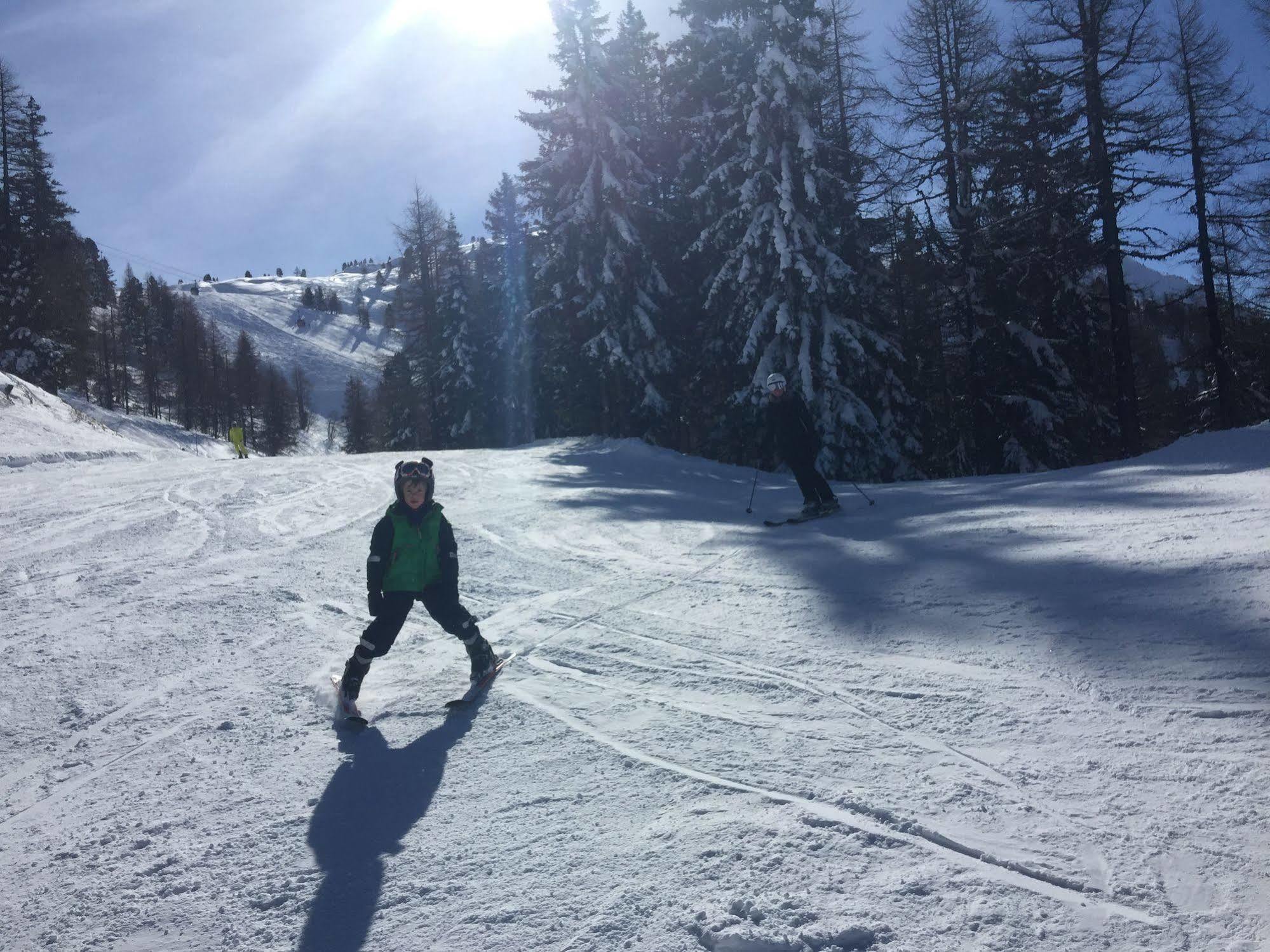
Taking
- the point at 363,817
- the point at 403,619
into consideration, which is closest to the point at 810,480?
the point at 403,619

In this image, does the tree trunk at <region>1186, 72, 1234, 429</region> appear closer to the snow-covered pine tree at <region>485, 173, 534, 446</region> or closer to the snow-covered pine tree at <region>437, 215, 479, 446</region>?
the snow-covered pine tree at <region>485, 173, 534, 446</region>

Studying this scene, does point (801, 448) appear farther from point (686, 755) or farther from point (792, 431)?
point (686, 755)

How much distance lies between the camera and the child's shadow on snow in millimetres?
2721

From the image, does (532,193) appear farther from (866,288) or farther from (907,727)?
(907,727)

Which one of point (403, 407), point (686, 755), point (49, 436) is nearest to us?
point (686, 755)

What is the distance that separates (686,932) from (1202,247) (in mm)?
22243

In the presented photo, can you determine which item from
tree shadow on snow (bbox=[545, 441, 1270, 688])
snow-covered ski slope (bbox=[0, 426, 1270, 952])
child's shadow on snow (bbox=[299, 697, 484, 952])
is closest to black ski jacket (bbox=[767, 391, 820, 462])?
tree shadow on snow (bbox=[545, 441, 1270, 688])

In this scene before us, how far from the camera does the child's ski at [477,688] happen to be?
4.62 m

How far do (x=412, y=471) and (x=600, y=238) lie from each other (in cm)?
1938

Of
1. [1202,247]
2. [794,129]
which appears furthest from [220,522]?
[1202,247]

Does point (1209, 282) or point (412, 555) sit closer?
point (412, 555)

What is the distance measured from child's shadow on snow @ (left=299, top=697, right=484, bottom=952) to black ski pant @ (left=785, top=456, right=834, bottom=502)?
262 inches

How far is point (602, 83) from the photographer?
2264 cm

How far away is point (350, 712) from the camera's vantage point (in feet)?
14.8
